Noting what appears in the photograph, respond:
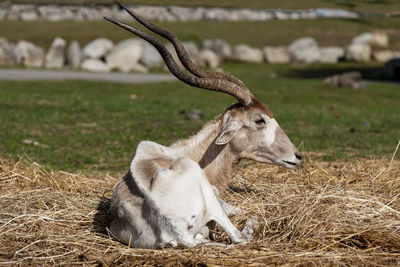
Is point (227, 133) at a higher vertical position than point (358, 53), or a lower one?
higher

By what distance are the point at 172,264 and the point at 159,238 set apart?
429mm

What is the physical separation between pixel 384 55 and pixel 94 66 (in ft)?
63.6

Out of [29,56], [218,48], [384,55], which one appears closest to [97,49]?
[29,56]

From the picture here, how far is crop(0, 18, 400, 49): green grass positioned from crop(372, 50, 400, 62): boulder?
343 cm

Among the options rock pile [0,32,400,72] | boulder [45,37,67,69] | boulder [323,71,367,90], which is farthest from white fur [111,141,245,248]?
boulder [45,37,67,69]

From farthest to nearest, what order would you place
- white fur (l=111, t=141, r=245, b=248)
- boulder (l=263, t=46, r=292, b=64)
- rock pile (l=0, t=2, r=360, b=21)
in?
rock pile (l=0, t=2, r=360, b=21)
boulder (l=263, t=46, r=292, b=64)
white fur (l=111, t=141, r=245, b=248)

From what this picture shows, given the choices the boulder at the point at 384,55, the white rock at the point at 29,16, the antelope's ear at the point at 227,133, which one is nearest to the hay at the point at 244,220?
the antelope's ear at the point at 227,133

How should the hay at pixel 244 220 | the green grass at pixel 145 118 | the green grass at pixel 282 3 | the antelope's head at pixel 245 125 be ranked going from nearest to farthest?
1. the hay at pixel 244 220
2. the antelope's head at pixel 245 125
3. the green grass at pixel 145 118
4. the green grass at pixel 282 3

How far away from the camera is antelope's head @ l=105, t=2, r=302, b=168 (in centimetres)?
693

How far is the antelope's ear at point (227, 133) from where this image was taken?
6988 mm

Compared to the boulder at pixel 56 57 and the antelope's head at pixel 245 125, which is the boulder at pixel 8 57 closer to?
the boulder at pixel 56 57

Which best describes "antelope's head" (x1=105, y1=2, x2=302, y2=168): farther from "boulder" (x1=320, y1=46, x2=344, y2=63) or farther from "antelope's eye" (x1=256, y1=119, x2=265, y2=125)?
"boulder" (x1=320, y1=46, x2=344, y2=63)

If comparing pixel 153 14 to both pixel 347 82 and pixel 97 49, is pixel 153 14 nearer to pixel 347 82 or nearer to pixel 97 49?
pixel 97 49

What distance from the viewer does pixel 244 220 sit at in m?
6.96
